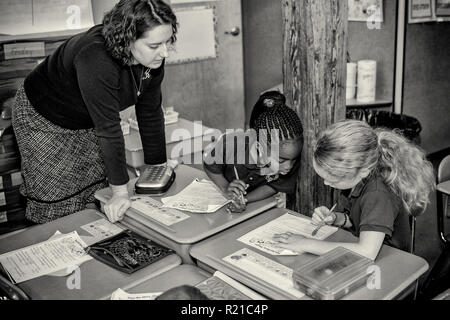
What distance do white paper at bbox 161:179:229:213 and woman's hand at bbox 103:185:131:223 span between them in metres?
0.14

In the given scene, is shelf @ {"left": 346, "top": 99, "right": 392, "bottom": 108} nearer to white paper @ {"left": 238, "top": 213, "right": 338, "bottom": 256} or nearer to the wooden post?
the wooden post

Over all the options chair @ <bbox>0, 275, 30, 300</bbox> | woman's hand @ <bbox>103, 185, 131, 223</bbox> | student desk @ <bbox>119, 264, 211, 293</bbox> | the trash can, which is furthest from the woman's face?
the trash can

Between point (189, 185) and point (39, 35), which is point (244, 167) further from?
point (39, 35)

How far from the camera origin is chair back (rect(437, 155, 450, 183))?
6.86 feet

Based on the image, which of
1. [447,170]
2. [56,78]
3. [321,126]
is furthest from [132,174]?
[447,170]

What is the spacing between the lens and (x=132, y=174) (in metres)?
2.63

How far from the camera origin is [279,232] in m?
1.56

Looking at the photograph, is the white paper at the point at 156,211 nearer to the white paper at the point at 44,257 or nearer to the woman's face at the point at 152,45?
the white paper at the point at 44,257

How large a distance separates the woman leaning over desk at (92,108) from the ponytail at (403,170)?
0.79 m

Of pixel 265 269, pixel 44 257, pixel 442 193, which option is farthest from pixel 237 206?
pixel 442 193

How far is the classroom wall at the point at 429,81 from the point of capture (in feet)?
11.5

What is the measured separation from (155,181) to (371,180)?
2.58 ft
